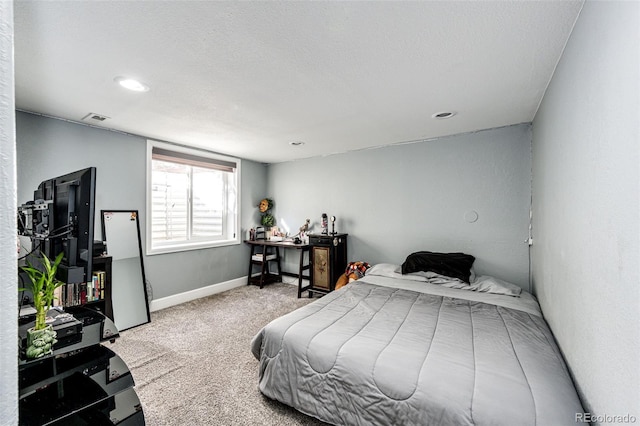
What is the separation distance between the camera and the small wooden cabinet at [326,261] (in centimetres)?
393

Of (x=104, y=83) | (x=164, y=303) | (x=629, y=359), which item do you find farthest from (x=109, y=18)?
(x=164, y=303)

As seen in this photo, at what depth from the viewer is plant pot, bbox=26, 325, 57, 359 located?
1.17m

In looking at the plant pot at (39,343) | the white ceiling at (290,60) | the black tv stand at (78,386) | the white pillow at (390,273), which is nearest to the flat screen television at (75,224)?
the plant pot at (39,343)

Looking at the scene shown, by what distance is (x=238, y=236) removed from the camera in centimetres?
462

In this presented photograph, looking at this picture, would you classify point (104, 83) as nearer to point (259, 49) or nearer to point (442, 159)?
point (259, 49)

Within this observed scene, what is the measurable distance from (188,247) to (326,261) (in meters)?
2.01

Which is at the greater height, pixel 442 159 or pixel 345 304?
pixel 442 159

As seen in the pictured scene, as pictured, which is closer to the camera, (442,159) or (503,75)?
(503,75)

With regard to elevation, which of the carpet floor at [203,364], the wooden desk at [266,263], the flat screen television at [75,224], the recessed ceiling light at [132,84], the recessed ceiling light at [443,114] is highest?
the recessed ceiling light at [132,84]

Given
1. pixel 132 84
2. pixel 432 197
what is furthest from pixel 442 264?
pixel 132 84

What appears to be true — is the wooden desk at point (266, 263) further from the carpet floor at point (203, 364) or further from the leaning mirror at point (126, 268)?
the leaning mirror at point (126, 268)

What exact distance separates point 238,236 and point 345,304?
111 inches

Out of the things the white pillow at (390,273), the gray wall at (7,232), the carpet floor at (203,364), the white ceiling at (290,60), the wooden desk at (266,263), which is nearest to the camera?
the gray wall at (7,232)

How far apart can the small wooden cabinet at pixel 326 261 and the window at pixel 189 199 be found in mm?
1465
